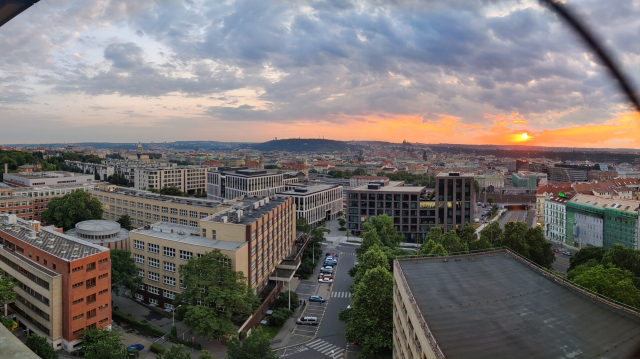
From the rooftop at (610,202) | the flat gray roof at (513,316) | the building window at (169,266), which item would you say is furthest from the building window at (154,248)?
the rooftop at (610,202)

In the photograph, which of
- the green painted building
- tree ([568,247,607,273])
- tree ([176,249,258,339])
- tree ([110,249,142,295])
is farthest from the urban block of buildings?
the green painted building

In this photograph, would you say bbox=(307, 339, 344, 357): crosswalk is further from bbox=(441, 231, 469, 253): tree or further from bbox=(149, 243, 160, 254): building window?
bbox=(441, 231, 469, 253): tree

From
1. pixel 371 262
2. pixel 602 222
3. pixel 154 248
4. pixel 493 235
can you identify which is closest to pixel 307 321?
pixel 371 262

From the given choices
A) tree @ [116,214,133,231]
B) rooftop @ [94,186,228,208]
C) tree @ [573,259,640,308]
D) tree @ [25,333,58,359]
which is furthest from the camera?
tree @ [116,214,133,231]

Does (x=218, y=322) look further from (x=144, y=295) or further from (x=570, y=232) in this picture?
(x=570, y=232)

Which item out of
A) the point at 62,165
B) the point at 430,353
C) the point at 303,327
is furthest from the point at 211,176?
the point at 430,353

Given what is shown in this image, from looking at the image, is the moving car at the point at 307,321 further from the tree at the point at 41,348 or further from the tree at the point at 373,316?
the tree at the point at 41,348
